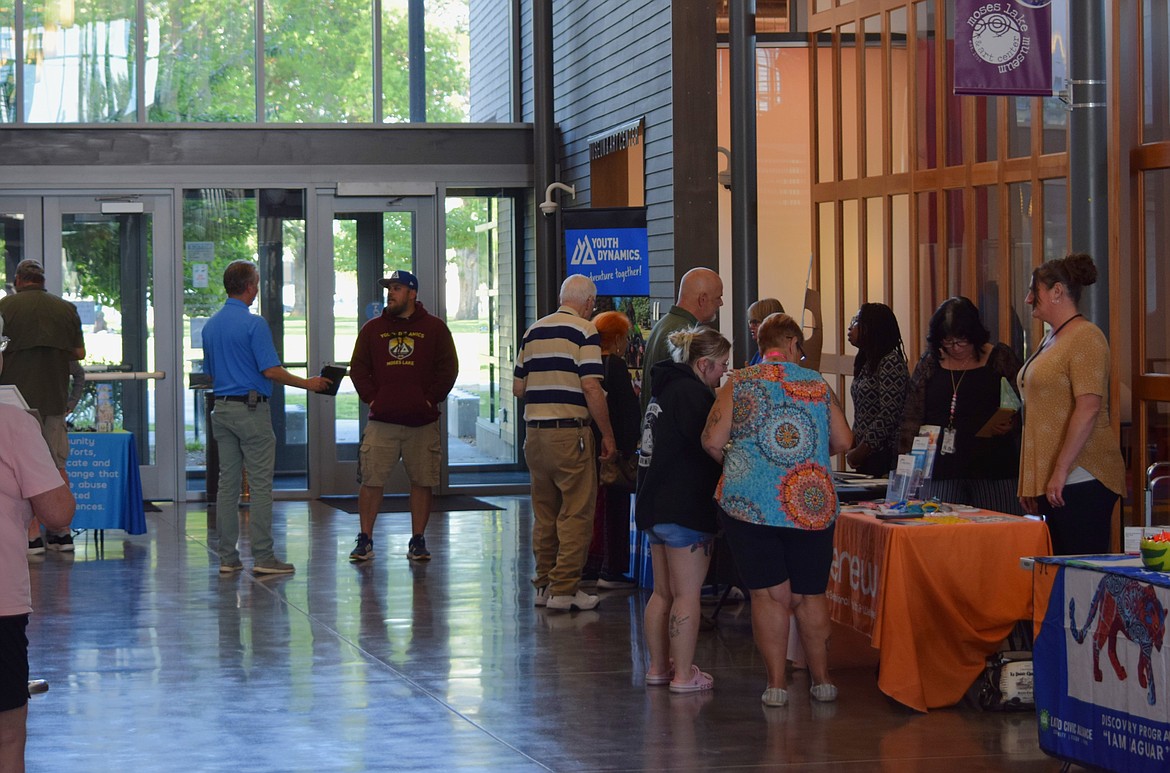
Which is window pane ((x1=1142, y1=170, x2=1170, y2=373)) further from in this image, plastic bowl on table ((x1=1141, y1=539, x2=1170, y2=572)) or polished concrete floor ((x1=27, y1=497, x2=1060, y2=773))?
plastic bowl on table ((x1=1141, y1=539, x2=1170, y2=572))

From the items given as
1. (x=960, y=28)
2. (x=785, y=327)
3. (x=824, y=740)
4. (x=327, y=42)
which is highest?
(x=327, y=42)

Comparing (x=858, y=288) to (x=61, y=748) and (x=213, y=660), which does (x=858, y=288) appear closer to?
(x=213, y=660)

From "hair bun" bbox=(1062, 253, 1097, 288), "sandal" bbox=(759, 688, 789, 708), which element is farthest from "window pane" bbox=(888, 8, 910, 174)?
"sandal" bbox=(759, 688, 789, 708)

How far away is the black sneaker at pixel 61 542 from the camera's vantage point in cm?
966

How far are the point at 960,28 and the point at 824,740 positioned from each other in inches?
112

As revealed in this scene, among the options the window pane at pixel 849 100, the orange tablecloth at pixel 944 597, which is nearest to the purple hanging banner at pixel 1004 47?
the orange tablecloth at pixel 944 597

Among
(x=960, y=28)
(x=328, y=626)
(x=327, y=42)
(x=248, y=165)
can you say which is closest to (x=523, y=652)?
(x=328, y=626)

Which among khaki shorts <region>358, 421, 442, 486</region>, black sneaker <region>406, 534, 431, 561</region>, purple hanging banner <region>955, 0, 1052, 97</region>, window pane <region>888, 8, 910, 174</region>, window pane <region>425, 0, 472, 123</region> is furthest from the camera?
window pane <region>425, 0, 472, 123</region>

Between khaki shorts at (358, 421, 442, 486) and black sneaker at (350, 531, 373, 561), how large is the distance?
14.0 inches

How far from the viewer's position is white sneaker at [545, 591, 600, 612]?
24.8 ft

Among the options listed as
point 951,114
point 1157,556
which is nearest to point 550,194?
point 951,114

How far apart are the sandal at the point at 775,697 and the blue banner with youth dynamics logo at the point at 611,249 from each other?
4.62m

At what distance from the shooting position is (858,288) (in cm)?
898

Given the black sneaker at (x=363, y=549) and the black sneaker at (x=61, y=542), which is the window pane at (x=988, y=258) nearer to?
the black sneaker at (x=363, y=549)
